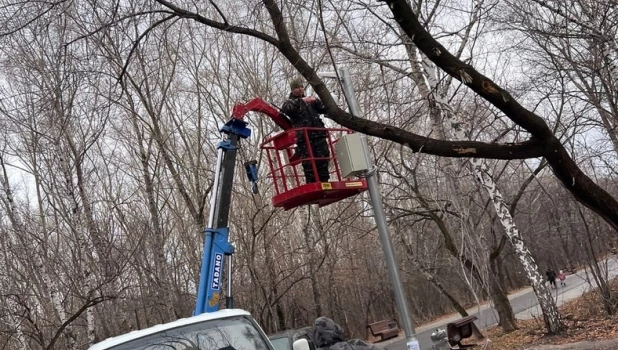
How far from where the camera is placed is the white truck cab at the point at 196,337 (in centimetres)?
520

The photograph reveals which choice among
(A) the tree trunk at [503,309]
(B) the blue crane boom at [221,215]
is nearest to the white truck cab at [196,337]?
(B) the blue crane boom at [221,215]

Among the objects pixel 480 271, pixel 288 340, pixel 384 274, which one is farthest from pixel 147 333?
pixel 384 274

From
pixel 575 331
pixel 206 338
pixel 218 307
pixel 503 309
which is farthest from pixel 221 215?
pixel 503 309

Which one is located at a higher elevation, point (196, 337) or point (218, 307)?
point (218, 307)

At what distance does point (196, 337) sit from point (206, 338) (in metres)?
0.09

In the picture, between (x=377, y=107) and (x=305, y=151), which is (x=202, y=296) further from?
(x=377, y=107)

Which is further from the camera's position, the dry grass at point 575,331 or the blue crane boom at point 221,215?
the dry grass at point 575,331

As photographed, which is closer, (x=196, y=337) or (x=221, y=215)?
(x=196, y=337)

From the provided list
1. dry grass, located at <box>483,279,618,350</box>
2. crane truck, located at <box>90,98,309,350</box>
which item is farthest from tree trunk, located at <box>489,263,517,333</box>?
crane truck, located at <box>90,98,309,350</box>

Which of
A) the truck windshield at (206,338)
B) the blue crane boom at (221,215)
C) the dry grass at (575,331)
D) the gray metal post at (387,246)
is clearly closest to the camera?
the truck windshield at (206,338)

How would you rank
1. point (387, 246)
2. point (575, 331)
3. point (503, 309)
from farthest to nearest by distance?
1. point (503, 309)
2. point (575, 331)
3. point (387, 246)

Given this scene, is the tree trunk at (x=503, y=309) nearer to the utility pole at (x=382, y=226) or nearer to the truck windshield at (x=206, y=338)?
the utility pole at (x=382, y=226)

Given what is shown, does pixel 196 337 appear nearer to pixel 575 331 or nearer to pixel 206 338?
pixel 206 338

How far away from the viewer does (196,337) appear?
17.3ft
